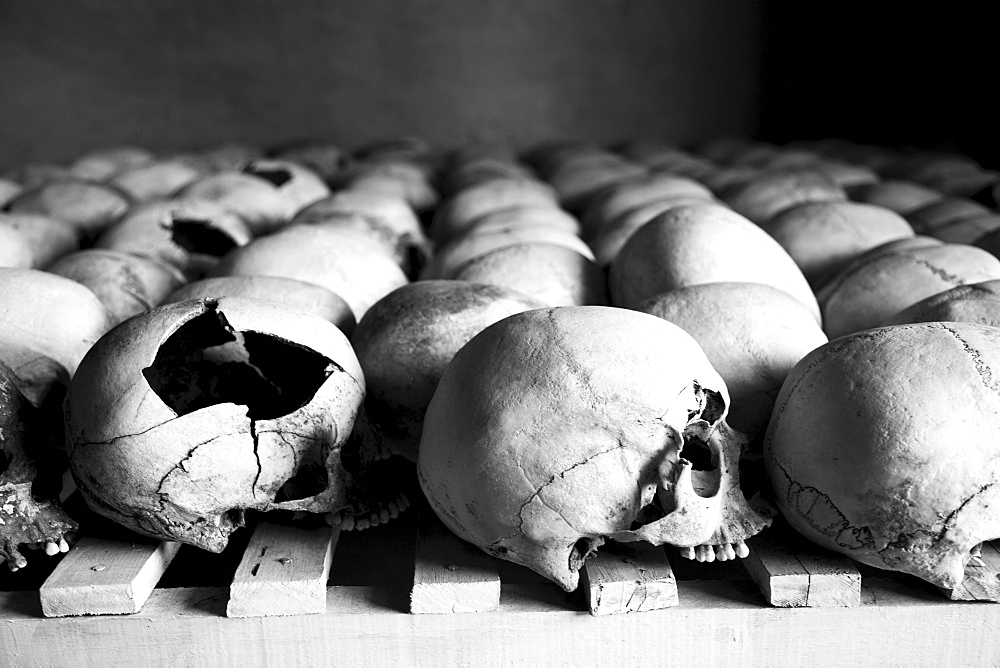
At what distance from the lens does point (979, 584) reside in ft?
5.25

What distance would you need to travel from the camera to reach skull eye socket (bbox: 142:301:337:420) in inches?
75.4

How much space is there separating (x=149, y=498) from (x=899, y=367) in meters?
1.32

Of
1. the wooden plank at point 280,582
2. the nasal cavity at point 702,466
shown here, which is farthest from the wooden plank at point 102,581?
the nasal cavity at point 702,466

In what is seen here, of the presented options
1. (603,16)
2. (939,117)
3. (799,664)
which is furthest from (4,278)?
(939,117)

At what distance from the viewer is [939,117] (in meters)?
6.45

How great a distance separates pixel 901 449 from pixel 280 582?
1.06 meters

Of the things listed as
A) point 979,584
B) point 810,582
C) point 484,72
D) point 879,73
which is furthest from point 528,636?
point 879,73

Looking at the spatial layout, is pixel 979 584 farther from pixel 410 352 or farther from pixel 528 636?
pixel 410 352

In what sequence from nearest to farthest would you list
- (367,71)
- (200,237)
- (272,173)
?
(200,237) → (272,173) → (367,71)

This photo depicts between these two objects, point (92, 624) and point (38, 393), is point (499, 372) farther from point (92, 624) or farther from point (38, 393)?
point (38, 393)

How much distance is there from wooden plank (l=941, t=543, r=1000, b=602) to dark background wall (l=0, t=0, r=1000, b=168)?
523 cm

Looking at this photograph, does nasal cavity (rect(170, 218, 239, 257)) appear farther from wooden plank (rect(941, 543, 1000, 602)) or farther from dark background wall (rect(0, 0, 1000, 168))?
dark background wall (rect(0, 0, 1000, 168))

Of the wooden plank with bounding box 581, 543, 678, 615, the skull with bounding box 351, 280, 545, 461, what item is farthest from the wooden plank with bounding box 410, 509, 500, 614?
the skull with bounding box 351, 280, 545, 461

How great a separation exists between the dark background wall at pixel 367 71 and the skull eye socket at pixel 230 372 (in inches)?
191
